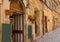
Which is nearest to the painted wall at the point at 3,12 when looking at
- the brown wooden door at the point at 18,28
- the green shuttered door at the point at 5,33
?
the green shuttered door at the point at 5,33

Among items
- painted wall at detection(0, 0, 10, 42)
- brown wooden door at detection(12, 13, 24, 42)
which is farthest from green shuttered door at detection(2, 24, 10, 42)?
brown wooden door at detection(12, 13, 24, 42)

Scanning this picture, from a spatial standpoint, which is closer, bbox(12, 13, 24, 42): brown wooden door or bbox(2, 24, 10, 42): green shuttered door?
bbox(2, 24, 10, 42): green shuttered door

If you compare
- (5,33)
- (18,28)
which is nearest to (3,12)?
(5,33)

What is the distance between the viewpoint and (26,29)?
9.59 m

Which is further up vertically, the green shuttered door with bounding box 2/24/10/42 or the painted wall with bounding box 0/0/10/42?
the painted wall with bounding box 0/0/10/42

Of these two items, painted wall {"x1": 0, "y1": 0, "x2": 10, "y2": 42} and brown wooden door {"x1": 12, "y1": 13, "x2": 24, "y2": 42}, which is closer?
painted wall {"x1": 0, "y1": 0, "x2": 10, "y2": 42}

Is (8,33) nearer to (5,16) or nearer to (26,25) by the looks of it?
(5,16)

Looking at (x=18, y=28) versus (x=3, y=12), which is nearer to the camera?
(x=3, y=12)

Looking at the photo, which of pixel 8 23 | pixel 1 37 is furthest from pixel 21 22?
pixel 1 37

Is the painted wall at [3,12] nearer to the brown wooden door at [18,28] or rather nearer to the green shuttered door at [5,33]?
the green shuttered door at [5,33]

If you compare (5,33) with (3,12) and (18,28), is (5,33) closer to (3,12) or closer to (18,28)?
(3,12)

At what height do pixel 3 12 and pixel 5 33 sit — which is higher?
pixel 3 12

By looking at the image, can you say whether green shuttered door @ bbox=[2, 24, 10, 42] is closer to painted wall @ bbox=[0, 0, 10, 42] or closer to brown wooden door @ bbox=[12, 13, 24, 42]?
painted wall @ bbox=[0, 0, 10, 42]

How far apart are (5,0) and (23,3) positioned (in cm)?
243
